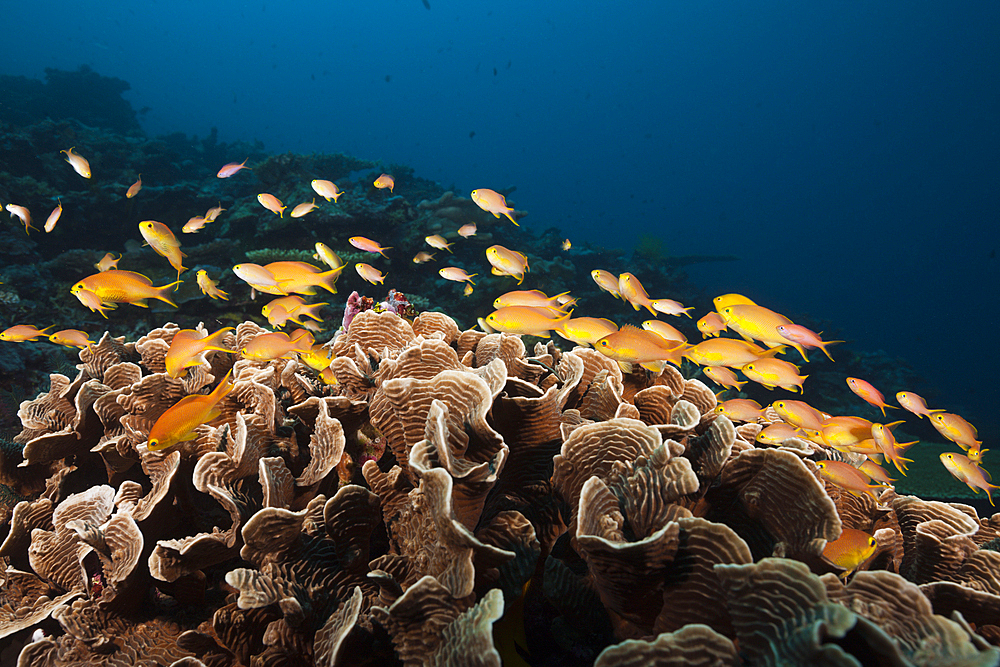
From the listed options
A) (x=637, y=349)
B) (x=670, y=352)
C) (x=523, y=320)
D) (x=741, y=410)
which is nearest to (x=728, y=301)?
(x=741, y=410)

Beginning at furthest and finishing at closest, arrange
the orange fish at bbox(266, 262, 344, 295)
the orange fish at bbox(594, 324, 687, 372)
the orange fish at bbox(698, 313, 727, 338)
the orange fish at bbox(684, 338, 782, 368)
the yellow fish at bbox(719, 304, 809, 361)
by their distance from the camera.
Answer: the orange fish at bbox(698, 313, 727, 338), the orange fish at bbox(266, 262, 344, 295), the yellow fish at bbox(719, 304, 809, 361), the orange fish at bbox(684, 338, 782, 368), the orange fish at bbox(594, 324, 687, 372)

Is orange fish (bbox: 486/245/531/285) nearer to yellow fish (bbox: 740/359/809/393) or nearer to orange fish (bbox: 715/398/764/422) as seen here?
yellow fish (bbox: 740/359/809/393)

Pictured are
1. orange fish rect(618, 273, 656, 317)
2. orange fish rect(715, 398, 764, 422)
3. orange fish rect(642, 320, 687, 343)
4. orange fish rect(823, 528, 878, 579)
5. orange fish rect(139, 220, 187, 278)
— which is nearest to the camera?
orange fish rect(823, 528, 878, 579)

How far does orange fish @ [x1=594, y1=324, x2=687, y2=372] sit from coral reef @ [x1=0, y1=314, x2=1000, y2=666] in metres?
0.26

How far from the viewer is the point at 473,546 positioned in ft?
3.51

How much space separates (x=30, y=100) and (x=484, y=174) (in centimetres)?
10011

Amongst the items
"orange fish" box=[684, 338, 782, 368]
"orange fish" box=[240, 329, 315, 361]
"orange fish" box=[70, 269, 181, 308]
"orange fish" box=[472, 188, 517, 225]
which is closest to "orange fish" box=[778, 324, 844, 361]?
"orange fish" box=[684, 338, 782, 368]

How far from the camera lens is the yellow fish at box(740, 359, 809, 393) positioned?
2.95m

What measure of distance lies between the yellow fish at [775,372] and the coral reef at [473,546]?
3.93 feet

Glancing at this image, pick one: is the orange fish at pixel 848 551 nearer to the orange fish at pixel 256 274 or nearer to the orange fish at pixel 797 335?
the orange fish at pixel 797 335

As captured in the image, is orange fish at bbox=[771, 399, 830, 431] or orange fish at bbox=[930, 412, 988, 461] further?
orange fish at bbox=[930, 412, 988, 461]

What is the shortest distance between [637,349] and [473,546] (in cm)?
153

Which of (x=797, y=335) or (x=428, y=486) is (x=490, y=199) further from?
(x=428, y=486)

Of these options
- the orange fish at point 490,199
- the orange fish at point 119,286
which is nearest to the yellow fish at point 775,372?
the orange fish at point 490,199
